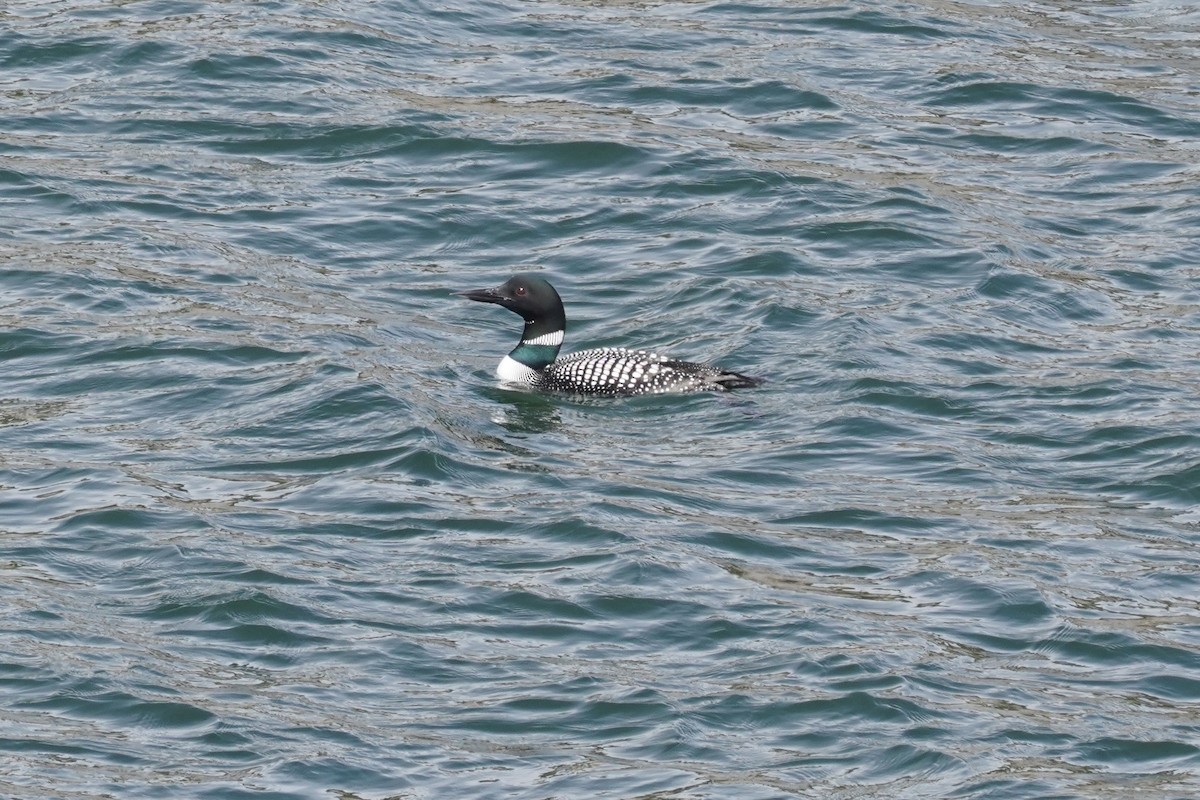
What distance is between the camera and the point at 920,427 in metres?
12.4

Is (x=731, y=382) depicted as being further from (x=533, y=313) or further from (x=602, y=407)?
(x=533, y=313)

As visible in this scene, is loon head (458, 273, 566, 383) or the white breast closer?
the white breast

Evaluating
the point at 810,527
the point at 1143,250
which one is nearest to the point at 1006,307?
the point at 1143,250

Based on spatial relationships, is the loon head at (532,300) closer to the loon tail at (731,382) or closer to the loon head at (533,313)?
the loon head at (533,313)

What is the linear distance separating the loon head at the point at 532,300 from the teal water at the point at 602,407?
20.0 inches

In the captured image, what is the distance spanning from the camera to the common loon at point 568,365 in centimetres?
1292

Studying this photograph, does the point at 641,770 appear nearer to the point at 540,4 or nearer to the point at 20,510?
the point at 20,510

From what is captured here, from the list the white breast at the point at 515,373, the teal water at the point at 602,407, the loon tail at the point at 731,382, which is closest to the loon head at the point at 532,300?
the white breast at the point at 515,373

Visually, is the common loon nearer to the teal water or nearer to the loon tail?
the loon tail

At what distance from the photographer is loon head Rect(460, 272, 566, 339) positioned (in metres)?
13.5

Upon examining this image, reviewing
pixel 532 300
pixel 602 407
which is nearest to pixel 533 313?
pixel 532 300

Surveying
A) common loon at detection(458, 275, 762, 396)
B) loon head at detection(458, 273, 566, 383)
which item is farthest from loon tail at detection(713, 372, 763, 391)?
loon head at detection(458, 273, 566, 383)

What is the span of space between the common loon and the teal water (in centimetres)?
17

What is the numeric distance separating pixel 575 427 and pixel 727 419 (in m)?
0.92
